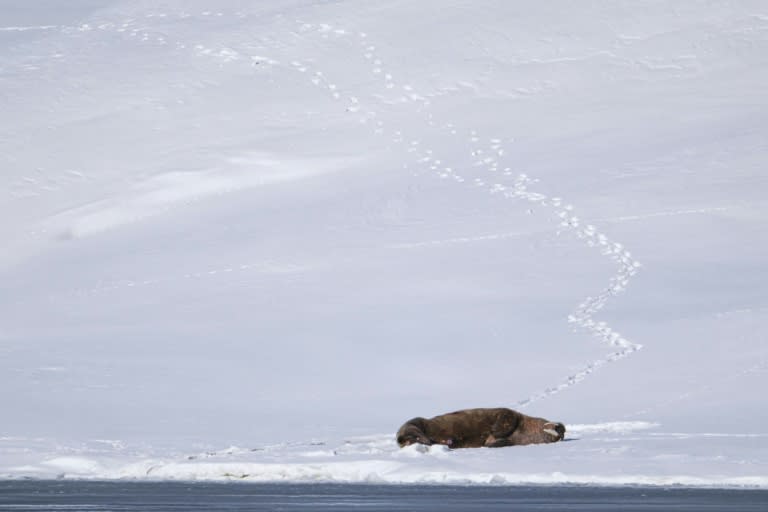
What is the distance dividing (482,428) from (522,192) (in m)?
13.3

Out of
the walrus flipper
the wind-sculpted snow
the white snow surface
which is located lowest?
the wind-sculpted snow

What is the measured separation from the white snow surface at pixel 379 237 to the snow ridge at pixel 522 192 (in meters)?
0.07

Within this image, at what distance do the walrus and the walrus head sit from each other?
60 mm

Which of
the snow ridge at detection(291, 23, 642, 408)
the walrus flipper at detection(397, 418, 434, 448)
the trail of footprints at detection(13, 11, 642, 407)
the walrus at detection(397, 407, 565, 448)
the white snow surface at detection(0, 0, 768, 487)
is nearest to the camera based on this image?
the walrus flipper at detection(397, 418, 434, 448)

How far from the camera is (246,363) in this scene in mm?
22938

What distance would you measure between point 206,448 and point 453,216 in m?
13.1

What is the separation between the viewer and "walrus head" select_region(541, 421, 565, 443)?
17.6m

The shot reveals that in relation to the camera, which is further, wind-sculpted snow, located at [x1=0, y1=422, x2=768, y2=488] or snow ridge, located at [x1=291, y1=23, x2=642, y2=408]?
snow ridge, located at [x1=291, y1=23, x2=642, y2=408]

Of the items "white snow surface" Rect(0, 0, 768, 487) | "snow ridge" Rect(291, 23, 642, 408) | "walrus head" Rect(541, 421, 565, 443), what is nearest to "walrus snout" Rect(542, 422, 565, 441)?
"walrus head" Rect(541, 421, 565, 443)

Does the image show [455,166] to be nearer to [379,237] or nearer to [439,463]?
[379,237]

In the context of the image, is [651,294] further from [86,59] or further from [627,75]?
[86,59]

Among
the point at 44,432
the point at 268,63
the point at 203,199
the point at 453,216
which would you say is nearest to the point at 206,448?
the point at 44,432

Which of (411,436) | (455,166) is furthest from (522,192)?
(411,436)

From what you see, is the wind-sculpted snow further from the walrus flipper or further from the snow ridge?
the snow ridge
